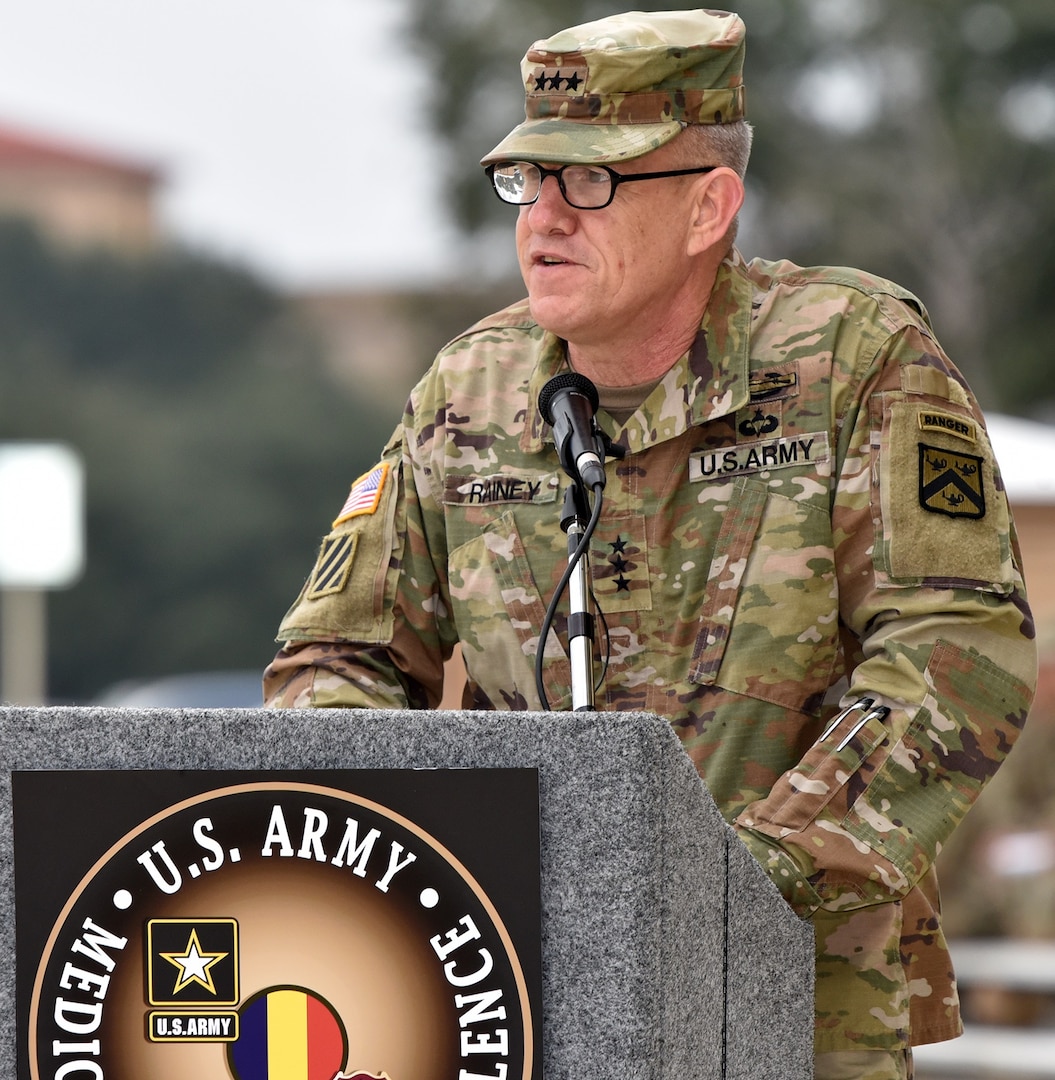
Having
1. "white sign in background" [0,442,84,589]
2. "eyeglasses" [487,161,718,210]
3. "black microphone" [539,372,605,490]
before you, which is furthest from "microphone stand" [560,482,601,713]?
"white sign in background" [0,442,84,589]

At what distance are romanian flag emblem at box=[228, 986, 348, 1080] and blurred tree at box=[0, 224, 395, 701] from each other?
2803cm

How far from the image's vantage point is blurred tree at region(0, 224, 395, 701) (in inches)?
1194

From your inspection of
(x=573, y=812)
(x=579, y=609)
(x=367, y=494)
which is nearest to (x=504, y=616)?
(x=367, y=494)

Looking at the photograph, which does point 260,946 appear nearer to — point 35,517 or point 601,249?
point 601,249

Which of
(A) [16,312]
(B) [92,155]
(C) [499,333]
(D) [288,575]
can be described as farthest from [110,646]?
(C) [499,333]

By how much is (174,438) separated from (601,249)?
30.5m

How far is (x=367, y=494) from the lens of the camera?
276 cm

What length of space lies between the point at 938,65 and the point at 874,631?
60.4 feet

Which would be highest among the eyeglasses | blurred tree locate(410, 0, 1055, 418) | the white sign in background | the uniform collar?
blurred tree locate(410, 0, 1055, 418)

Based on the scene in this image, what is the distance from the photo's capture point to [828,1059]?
237 centimetres

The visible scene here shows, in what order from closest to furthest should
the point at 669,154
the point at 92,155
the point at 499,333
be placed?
the point at 669,154, the point at 499,333, the point at 92,155

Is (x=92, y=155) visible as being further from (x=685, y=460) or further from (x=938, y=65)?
(x=685, y=460)

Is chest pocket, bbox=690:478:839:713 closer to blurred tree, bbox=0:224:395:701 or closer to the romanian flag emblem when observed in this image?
the romanian flag emblem

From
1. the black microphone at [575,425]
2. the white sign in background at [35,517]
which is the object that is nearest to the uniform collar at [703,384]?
the black microphone at [575,425]
